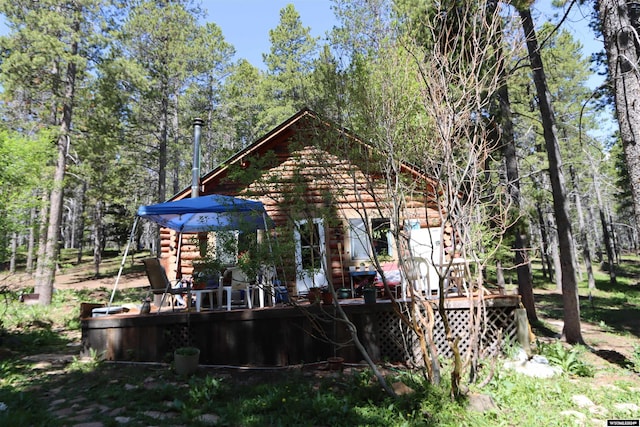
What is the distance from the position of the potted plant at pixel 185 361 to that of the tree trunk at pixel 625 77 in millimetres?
7124

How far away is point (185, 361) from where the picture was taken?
5.50m

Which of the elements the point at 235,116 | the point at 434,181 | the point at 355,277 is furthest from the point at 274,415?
the point at 235,116

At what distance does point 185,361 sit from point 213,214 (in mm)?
2645

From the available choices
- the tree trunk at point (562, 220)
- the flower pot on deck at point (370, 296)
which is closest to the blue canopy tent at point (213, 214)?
the flower pot on deck at point (370, 296)

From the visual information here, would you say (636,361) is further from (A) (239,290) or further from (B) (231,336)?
(A) (239,290)

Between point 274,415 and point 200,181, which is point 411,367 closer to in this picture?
point 274,415

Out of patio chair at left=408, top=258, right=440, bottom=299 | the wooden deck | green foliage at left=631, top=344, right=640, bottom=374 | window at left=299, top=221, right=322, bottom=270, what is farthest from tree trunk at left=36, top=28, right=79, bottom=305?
green foliage at left=631, top=344, right=640, bottom=374

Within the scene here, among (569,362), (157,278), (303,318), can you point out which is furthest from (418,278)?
(157,278)

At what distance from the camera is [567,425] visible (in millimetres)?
4004

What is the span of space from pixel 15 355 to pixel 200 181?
197 inches

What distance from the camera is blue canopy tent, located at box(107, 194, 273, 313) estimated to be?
5.41m

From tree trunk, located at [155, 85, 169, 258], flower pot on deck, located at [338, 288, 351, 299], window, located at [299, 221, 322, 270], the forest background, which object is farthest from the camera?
tree trunk, located at [155, 85, 169, 258]

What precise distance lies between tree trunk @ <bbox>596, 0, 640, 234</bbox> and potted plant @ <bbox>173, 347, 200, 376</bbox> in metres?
7.12

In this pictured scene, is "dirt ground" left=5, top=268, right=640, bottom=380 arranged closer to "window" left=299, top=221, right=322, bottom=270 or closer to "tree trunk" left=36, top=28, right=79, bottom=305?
"tree trunk" left=36, top=28, right=79, bottom=305
